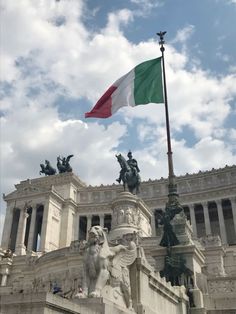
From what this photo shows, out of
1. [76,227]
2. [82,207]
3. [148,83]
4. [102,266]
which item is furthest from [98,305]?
[82,207]

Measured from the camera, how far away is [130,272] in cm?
1451

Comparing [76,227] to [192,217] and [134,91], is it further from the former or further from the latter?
[134,91]

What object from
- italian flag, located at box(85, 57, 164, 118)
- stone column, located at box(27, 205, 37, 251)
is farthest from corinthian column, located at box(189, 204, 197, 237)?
italian flag, located at box(85, 57, 164, 118)

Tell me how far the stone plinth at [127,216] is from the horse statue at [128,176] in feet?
15.5

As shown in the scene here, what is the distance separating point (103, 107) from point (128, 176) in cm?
2361

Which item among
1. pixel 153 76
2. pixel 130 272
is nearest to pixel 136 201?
pixel 153 76

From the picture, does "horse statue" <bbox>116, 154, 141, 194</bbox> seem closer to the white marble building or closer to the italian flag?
the white marble building

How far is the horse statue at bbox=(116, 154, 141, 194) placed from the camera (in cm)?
5112

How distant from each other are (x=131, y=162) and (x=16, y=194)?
43067 mm

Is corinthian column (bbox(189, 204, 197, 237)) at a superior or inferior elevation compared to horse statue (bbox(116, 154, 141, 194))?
superior

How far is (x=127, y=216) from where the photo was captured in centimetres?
4425

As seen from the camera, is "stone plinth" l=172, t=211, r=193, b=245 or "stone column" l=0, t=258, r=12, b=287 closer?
"stone plinth" l=172, t=211, r=193, b=245

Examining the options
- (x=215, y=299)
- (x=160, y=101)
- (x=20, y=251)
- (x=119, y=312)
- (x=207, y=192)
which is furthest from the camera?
(x=207, y=192)

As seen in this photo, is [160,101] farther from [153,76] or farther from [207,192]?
[207,192]
